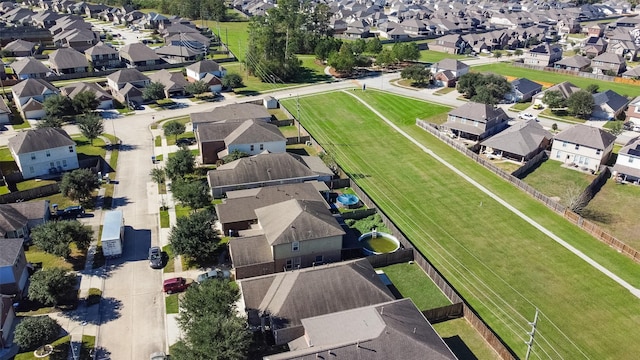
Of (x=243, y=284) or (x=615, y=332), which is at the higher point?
(x=243, y=284)

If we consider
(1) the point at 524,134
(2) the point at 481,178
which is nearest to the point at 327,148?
(2) the point at 481,178

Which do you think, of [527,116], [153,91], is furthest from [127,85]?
[527,116]

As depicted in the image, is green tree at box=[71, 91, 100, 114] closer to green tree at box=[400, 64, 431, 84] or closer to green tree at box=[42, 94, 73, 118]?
green tree at box=[42, 94, 73, 118]

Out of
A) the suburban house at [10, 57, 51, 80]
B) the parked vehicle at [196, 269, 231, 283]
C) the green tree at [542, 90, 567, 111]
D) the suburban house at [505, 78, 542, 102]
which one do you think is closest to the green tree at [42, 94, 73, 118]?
the suburban house at [10, 57, 51, 80]

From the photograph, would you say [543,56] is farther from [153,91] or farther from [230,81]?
[153,91]

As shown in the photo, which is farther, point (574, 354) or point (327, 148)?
point (327, 148)

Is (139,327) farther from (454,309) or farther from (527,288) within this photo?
(527,288)

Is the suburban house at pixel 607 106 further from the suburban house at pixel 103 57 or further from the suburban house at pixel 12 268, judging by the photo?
the suburban house at pixel 103 57
